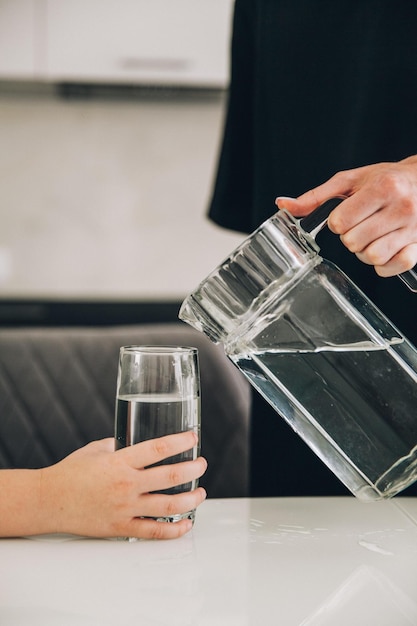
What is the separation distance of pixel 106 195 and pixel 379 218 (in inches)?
85.7

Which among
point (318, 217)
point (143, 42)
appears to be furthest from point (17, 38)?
point (318, 217)

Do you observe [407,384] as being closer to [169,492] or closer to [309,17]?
[169,492]

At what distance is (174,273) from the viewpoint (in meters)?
2.81

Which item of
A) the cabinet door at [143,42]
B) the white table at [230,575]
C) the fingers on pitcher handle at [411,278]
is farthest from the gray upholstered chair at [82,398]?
the cabinet door at [143,42]

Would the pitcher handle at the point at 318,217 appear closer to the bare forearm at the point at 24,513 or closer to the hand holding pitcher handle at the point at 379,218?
the hand holding pitcher handle at the point at 379,218

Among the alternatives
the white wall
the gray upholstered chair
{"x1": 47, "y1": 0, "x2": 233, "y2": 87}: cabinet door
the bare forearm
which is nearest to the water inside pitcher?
the bare forearm

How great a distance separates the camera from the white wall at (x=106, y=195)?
2.74 meters

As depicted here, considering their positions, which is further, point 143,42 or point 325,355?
point 143,42

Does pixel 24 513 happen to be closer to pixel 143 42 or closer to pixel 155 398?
pixel 155 398

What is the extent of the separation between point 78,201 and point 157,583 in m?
2.28

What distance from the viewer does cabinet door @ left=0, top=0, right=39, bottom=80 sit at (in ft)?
7.89

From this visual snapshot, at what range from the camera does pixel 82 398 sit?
4.19 feet

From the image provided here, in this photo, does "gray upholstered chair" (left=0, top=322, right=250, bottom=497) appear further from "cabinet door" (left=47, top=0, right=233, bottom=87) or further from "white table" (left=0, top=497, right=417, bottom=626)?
"cabinet door" (left=47, top=0, right=233, bottom=87)

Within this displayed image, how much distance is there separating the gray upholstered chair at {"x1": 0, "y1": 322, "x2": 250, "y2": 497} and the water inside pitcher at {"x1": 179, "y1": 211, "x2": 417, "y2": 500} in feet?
1.90
